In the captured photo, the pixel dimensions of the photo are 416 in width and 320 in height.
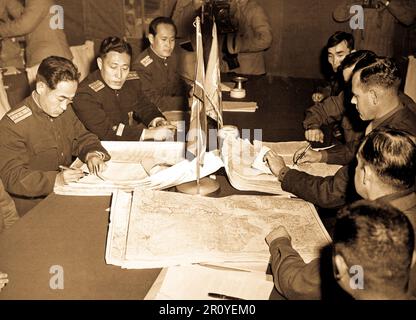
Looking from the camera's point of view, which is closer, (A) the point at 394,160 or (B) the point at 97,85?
(A) the point at 394,160

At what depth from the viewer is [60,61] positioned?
2.12 meters

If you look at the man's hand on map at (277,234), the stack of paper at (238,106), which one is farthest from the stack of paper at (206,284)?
the stack of paper at (238,106)

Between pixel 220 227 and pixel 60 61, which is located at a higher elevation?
pixel 60 61

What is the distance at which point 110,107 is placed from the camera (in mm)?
2781

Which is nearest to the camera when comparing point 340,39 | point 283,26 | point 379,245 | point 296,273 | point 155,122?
point 379,245

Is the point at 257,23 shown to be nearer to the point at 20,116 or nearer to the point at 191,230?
the point at 20,116

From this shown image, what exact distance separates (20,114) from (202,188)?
3.06 ft

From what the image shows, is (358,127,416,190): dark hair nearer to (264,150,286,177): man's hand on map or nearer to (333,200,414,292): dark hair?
(333,200,414,292): dark hair

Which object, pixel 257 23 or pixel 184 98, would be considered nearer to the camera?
pixel 184 98

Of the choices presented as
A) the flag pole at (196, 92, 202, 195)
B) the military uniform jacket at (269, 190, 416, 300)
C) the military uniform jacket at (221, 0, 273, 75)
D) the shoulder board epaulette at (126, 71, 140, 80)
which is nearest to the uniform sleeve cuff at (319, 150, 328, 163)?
the flag pole at (196, 92, 202, 195)

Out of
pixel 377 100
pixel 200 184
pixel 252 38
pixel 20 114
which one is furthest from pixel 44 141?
pixel 252 38

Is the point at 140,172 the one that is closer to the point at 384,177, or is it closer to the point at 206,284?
the point at 206,284

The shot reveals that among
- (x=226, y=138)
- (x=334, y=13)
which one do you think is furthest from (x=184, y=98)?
(x=334, y=13)

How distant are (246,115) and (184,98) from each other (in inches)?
22.9
